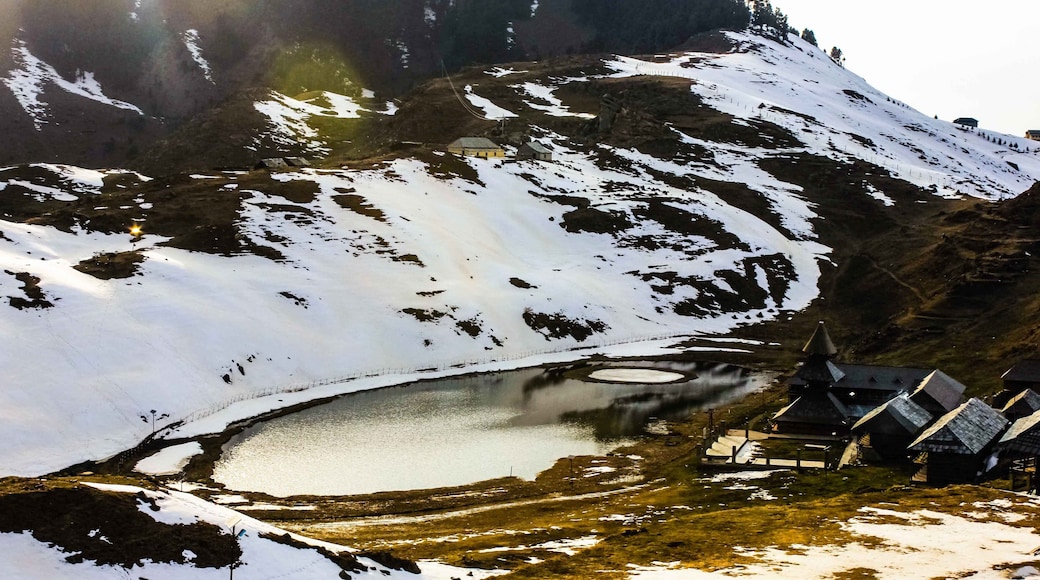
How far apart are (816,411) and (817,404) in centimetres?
82

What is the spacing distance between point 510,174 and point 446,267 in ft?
169

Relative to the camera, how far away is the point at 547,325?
434ft

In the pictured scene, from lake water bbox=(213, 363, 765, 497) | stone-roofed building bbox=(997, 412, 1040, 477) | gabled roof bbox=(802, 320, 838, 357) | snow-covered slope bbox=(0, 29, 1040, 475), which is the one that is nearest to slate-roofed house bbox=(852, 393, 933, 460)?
stone-roofed building bbox=(997, 412, 1040, 477)

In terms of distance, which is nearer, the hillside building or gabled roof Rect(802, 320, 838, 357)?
the hillside building

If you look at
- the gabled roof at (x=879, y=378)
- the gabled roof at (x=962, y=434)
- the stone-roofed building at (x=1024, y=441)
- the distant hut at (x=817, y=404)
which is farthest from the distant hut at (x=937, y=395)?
the gabled roof at (x=962, y=434)

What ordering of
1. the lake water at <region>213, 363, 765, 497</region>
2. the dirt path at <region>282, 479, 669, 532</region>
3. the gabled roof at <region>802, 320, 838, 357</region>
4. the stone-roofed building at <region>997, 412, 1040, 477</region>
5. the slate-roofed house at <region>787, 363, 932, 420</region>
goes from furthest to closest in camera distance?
the slate-roofed house at <region>787, 363, 932, 420</region> → the gabled roof at <region>802, 320, 838, 357</region> → the lake water at <region>213, 363, 765, 497</region> → the dirt path at <region>282, 479, 669, 532</region> → the stone-roofed building at <region>997, 412, 1040, 477</region>

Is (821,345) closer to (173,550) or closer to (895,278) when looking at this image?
(173,550)

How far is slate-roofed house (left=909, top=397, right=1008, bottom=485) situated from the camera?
6338cm

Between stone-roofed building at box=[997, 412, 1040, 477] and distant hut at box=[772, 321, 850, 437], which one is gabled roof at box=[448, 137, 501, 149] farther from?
stone-roofed building at box=[997, 412, 1040, 477]

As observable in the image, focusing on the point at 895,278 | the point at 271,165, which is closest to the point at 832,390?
the point at 895,278

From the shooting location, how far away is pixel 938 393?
80.1 m

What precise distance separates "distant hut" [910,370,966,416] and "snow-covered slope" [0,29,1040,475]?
→ 52.5 metres

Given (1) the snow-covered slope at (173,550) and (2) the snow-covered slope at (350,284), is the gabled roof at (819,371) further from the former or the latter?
(1) the snow-covered slope at (173,550)

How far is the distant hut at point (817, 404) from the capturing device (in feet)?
279
